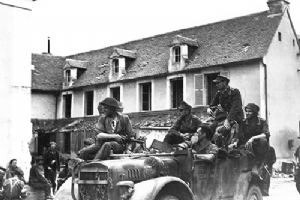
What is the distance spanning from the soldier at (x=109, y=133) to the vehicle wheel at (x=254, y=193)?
2654 mm

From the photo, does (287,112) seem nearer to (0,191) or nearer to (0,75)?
(0,75)

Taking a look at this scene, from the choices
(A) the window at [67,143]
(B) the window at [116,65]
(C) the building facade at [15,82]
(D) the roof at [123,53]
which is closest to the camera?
(C) the building facade at [15,82]

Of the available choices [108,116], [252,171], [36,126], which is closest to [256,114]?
[252,171]

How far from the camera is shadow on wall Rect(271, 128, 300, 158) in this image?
24328mm

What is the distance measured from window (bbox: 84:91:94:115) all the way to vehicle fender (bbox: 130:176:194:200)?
25748mm

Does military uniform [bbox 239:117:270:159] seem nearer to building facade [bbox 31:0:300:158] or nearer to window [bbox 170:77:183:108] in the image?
building facade [bbox 31:0:300:158]

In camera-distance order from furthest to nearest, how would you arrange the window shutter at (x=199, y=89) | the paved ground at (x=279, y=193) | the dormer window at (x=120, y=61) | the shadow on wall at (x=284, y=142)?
the dormer window at (x=120, y=61) → the window shutter at (x=199, y=89) → the shadow on wall at (x=284, y=142) → the paved ground at (x=279, y=193)

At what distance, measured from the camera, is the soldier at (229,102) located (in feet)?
31.2

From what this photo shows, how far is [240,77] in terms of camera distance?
2422cm

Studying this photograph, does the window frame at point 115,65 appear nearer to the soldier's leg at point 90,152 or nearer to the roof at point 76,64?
the roof at point 76,64

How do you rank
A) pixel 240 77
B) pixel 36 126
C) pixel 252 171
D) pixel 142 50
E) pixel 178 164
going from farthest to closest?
1. pixel 36 126
2. pixel 142 50
3. pixel 240 77
4. pixel 252 171
5. pixel 178 164

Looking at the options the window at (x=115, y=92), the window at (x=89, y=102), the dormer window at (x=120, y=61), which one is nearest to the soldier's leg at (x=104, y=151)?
the dormer window at (x=120, y=61)

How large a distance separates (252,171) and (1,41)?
11.7 meters

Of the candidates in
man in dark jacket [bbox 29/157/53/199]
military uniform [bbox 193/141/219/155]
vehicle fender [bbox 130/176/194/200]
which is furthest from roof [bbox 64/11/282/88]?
vehicle fender [bbox 130/176/194/200]
